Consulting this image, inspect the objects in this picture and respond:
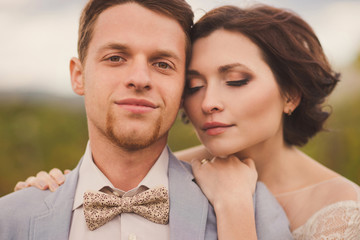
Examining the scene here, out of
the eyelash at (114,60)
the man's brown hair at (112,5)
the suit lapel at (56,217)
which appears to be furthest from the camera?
the man's brown hair at (112,5)

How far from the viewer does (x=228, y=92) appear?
10.1 feet

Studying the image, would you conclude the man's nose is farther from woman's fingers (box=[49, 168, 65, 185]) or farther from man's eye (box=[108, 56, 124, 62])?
woman's fingers (box=[49, 168, 65, 185])

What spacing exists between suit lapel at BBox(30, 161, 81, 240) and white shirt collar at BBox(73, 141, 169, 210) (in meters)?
0.07

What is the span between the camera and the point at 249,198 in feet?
9.25

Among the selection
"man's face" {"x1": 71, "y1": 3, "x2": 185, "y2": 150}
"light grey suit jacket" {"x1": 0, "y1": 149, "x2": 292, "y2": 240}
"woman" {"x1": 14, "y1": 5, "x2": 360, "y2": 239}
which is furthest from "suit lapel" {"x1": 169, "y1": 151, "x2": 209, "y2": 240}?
"man's face" {"x1": 71, "y1": 3, "x2": 185, "y2": 150}

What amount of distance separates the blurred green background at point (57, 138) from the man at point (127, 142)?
36.8 feet

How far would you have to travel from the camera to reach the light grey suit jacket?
2.51 m

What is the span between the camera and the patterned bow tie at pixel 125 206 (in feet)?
8.39

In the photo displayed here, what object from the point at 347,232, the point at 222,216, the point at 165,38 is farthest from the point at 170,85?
the point at 347,232

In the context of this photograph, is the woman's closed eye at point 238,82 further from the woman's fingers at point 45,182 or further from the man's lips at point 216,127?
the woman's fingers at point 45,182

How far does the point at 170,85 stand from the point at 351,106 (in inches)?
508

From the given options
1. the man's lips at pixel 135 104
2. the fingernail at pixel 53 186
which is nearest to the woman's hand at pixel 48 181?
the fingernail at pixel 53 186

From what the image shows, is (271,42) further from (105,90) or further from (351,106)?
(351,106)

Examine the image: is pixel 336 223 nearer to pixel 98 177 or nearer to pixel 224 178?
pixel 224 178
